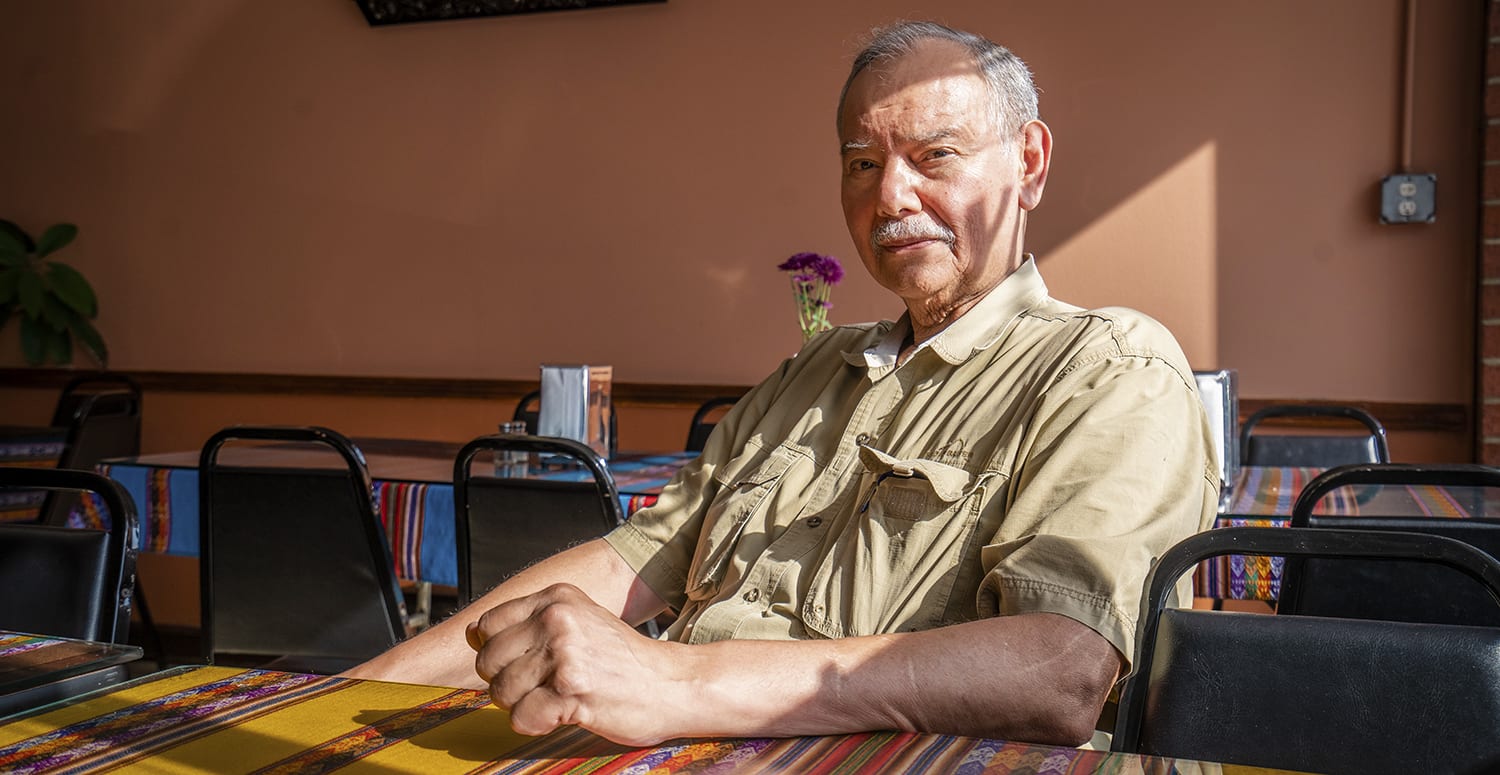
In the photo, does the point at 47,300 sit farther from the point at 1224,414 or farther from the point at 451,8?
the point at 1224,414

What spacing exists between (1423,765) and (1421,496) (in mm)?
1686

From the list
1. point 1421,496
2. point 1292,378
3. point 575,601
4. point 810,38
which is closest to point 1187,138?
point 1292,378

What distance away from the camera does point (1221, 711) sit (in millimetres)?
982

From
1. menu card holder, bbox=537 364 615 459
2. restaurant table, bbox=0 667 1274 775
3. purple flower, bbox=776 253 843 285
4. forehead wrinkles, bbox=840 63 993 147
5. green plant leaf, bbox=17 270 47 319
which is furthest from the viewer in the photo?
green plant leaf, bbox=17 270 47 319

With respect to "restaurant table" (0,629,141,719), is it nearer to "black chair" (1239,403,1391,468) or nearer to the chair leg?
"black chair" (1239,403,1391,468)

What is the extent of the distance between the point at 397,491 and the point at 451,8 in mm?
2649

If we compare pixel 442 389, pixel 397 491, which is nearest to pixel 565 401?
pixel 397 491

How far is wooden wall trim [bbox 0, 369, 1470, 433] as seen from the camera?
359 centimetres

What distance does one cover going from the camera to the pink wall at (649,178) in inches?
143

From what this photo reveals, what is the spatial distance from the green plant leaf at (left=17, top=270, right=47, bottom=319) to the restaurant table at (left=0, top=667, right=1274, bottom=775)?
4.86 meters

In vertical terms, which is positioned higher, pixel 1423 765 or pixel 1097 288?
pixel 1097 288

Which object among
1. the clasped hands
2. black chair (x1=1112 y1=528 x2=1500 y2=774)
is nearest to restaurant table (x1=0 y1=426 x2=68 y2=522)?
the clasped hands

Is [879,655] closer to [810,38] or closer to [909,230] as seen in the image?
[909,230]

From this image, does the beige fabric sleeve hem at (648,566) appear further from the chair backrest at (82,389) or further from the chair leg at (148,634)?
the chair backrest at (82,389)
